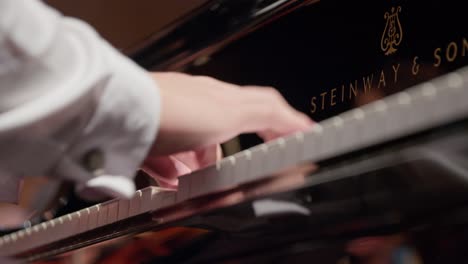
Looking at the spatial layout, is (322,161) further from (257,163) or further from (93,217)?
(93,217)

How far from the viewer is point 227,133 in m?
0.63

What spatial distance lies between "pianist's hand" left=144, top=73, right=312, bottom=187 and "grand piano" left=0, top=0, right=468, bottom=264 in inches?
1.2

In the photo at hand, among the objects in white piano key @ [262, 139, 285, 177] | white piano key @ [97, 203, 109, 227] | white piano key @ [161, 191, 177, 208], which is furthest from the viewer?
white piano key @ [97, 203, 109, 227]

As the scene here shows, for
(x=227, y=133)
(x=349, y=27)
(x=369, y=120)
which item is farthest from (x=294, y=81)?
(x=369, y=120)

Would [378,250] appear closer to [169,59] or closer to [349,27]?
[349,27]

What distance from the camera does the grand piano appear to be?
49cm

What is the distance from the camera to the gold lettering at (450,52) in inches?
25.4

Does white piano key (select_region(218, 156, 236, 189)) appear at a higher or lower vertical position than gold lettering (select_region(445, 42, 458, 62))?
lower

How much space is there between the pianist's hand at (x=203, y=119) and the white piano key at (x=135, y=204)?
30 millimetres

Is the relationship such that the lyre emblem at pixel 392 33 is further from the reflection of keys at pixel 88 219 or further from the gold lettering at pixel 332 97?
the reflection of keys at pixel 88 219

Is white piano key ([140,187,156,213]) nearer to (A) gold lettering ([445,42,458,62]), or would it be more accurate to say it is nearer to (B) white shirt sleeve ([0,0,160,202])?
(B) white shirt sleeve ([0,0,160,202])

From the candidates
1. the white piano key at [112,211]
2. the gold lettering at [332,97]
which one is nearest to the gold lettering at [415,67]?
the gold lettering at [332,97]

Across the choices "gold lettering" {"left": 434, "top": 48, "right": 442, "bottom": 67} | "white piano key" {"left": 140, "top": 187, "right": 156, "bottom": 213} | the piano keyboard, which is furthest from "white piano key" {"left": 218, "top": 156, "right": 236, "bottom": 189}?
"gold lettering" {"left": 434, "top": 48, "right": 442, "bottom": 67}

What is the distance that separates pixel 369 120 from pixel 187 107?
162mm
